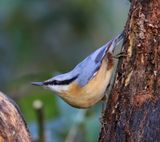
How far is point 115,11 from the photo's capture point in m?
5.47

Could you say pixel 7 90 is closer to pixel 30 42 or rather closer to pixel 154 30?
pixel 30 42

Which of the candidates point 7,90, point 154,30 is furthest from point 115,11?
point 154,30

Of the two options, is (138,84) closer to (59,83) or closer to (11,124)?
(11,124)

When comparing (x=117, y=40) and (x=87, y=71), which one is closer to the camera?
(x=117, y=40)

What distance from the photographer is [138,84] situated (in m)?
2.83

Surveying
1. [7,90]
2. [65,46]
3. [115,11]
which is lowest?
[7,90]

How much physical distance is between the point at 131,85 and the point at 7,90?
2714 millimetres

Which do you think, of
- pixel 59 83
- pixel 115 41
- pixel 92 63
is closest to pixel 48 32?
pixel 59 83

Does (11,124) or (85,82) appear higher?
(85,82)

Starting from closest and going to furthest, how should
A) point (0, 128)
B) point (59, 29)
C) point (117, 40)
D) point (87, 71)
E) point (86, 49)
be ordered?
1. point (0, 128)
2. point (117, 40)
3. point (87, 71)
4. point (59, 29)
5. point (86, 49)

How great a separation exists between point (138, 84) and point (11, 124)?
0.61 metres

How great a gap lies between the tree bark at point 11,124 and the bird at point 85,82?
688 millimetres

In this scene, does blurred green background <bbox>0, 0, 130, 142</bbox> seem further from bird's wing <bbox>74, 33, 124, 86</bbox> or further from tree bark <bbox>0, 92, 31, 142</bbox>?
tree bark <bbox>0, 92, 31, 142</bbox>

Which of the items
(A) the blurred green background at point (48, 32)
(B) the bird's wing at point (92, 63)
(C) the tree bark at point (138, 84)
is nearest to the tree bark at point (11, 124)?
(C) the tree bark at point (138, 84)
